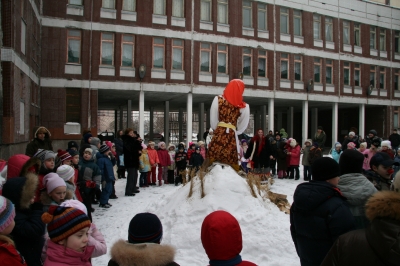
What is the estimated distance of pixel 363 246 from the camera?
1.93 meters

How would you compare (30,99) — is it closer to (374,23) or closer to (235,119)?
(235,119)

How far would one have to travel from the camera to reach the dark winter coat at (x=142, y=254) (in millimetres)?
2180

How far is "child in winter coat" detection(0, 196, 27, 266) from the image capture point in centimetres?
242

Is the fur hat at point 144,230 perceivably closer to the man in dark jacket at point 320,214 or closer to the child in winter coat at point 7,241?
the child in winter coat at point 7,241

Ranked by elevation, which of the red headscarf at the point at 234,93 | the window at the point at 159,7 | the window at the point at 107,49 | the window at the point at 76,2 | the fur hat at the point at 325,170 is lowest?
the fur hat at the point at 325,170

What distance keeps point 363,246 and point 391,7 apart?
33.9m

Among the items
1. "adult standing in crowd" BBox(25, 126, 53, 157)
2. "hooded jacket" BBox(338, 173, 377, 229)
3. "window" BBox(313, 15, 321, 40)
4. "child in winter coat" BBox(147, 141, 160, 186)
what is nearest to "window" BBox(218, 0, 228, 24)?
"window" BBox(313, 15, 321, 40)

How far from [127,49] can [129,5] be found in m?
2.54

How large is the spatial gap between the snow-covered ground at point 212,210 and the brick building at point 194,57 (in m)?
8.21

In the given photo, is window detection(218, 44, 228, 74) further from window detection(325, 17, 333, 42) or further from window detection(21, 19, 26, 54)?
window detection(21, 19, 26, 54)

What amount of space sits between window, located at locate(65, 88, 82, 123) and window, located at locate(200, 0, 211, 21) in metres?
8.93

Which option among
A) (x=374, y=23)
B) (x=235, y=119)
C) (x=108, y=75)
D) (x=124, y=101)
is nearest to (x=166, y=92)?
(x=108, y=75)

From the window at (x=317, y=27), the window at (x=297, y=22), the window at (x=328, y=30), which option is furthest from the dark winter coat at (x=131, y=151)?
the window at (x=328, y=30)

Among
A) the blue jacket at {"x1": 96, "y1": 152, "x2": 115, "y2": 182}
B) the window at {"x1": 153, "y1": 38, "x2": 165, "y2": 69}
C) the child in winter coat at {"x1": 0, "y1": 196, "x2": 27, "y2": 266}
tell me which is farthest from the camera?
the window at {"x1": 153, "y1": 38, "x2": 165, "y2": 69}
